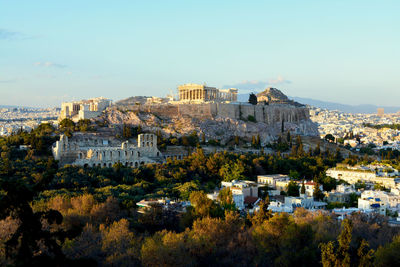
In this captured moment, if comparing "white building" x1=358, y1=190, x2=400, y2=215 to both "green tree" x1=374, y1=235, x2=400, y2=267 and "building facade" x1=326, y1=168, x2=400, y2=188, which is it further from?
"green tree" x1=374, y1=235, x2=400, y2=267

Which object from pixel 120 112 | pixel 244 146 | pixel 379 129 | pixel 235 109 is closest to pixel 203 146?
pixel 244 146

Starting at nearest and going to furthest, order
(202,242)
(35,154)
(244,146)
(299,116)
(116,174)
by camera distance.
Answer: (202,242) → (116,174) → (35,154) → (244,146) → (299,116)

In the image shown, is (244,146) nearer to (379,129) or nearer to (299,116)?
(299,116)

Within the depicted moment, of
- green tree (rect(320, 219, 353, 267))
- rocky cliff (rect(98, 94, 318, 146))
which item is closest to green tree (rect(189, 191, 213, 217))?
green tree (rect(320, 219, 353, 267))

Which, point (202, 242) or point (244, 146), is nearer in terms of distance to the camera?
point (202, 242)

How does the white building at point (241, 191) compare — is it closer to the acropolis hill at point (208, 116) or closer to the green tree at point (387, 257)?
the green tree at point (387, 257)

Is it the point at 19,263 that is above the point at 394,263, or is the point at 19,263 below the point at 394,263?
above

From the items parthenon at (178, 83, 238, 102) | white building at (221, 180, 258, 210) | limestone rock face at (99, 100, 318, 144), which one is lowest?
white building at (221, 180, 258, 210)
